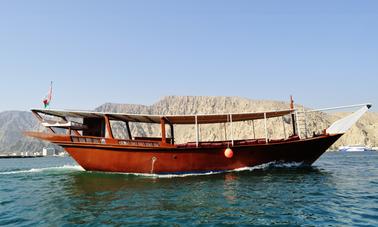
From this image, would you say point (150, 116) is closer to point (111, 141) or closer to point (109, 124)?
point (109, 124)

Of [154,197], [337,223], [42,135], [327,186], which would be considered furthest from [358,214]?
[42,135]

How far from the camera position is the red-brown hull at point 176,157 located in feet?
60.5

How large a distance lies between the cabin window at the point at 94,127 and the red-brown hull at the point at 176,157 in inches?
80.2

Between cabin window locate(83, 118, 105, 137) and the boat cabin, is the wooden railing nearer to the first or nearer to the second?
the boat cabin

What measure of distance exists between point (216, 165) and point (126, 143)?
6.12 metres

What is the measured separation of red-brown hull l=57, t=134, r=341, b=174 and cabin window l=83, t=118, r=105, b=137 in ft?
6.68

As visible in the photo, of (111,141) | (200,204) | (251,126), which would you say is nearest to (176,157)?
(111,141)

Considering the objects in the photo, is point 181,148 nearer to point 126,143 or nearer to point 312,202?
point 126,143

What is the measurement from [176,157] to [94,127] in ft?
21.9

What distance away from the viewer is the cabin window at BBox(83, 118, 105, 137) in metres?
20.5

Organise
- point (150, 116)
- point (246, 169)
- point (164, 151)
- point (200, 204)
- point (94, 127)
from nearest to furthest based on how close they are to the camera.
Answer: point (200, 204)
point (164, 151)
point (150, 116)
point (246, 169)
point (94, 127)

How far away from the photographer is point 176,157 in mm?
18453

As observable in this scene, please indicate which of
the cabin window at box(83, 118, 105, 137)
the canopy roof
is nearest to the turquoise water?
the canopy roof

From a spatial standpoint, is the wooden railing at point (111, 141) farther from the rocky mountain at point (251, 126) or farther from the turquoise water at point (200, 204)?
the rocky mountain at point (251, 126)
